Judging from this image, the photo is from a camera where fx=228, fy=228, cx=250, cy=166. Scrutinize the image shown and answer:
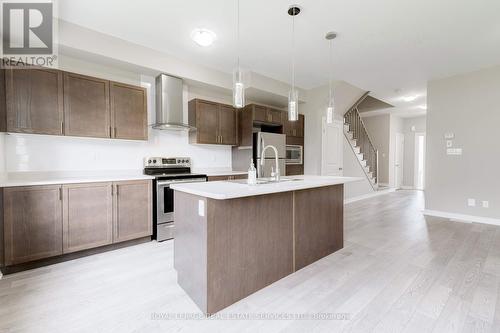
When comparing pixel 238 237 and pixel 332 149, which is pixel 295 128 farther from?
pixel 238 237

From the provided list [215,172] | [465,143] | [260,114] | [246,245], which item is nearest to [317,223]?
[246,245]

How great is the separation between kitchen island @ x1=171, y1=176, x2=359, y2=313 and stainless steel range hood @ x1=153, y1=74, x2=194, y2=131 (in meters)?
1.77

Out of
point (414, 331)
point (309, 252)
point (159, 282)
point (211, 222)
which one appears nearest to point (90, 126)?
point (159, 282)

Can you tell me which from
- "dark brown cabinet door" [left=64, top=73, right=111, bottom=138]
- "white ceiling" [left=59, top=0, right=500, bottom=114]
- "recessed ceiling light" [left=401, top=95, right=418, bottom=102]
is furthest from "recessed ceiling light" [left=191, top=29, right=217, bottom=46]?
"recessed ceiling light" [left=401, top=95, right=418, bottom=102]

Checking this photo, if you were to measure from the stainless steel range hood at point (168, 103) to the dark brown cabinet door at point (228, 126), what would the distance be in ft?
2.47

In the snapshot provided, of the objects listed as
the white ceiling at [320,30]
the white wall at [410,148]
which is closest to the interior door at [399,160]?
the white wall at [410,148]

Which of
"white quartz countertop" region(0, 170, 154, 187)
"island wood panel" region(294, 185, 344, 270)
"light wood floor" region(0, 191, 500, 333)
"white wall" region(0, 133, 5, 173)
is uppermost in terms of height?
"white wall" region(0, 133, 5, 173)

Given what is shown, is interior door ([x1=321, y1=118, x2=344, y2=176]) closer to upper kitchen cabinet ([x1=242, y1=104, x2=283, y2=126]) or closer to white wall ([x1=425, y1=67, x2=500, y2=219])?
upper kitchen cabinet ([x1=242, y1=104, x2=283, y2=126])

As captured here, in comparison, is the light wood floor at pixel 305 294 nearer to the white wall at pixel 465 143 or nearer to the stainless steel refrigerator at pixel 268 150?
the white wall at pixel 465 143

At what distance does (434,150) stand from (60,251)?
243 inches

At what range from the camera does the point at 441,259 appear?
8.34ft

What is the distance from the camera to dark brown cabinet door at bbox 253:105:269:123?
13.8 ft

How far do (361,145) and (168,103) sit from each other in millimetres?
6211

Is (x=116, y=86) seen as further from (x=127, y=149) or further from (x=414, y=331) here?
(x=414, y=331)
